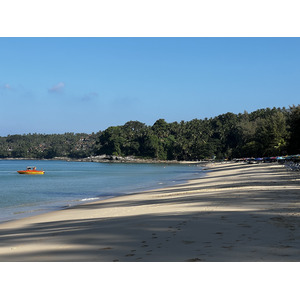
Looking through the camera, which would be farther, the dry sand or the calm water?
the calm water

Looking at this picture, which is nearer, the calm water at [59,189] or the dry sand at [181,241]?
the dry sand at [181,241]

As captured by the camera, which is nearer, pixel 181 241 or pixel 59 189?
pixel 181 241

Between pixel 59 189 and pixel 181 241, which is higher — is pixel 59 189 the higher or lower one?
the lower one

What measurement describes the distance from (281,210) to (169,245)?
5713mm

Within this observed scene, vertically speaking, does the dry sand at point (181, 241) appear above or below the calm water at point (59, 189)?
above

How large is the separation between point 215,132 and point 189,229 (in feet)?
625

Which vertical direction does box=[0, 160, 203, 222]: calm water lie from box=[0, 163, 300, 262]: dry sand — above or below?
below

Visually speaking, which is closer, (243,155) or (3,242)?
(3,242)

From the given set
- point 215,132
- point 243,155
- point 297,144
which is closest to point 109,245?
point 297,144

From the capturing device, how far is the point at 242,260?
623cm

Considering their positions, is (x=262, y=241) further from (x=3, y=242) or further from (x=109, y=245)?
(x=3, y=242)

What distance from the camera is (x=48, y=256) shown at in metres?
7.64
